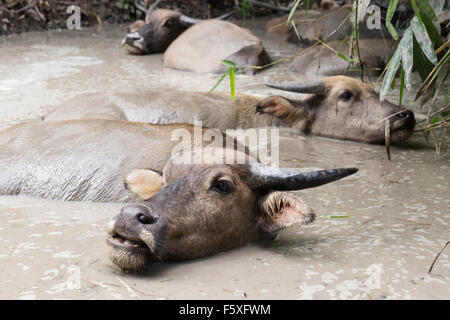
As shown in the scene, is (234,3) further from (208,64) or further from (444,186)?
(444,186)

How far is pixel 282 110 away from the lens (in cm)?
689

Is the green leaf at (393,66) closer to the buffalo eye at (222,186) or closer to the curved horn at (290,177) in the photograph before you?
the curved horn at (290,177)

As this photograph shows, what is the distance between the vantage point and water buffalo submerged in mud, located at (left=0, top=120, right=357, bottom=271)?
3422 millimetres

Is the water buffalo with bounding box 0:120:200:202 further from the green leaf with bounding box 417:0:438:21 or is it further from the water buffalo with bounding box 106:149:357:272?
the green leaf with bounding box 417:0:438:21

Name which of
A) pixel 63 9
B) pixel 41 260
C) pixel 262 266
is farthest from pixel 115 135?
pixel 63 9

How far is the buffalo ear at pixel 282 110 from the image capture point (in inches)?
263

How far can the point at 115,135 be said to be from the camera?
199 inches

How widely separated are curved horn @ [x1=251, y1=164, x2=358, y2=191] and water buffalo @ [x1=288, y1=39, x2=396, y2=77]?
5620 millimetres

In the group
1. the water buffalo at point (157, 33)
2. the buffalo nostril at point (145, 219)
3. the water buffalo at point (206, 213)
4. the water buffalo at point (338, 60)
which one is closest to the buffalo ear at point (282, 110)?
the water buffalo at point (338, 60)

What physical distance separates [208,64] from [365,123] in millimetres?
3709

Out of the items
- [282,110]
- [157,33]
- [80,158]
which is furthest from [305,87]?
[157,33]

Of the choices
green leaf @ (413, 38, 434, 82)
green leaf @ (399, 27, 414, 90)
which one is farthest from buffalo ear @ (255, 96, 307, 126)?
green leaf @ (399, 27, 414, 90)

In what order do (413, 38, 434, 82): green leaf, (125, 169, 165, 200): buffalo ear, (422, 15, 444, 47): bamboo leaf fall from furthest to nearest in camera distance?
(413, 38, 434, 82): green leaf
(422, 15, 444, 47): bamboo leaf
(125, 169, 165, 200): buffalo ear

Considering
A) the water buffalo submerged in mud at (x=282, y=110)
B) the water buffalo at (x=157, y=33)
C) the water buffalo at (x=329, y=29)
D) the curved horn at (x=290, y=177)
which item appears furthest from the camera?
the water buffalo at (x=157, y=33)
